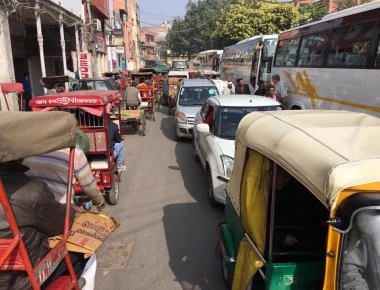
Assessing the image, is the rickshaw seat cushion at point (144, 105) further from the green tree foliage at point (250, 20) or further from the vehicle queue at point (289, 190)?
the green tree foliage at point (250, 20)

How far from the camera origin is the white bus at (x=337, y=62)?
794 cm

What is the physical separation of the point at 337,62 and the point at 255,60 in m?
9.14

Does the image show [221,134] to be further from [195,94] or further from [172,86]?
[172,86]

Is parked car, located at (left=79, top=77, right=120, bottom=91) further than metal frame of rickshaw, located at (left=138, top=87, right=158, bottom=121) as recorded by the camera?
No

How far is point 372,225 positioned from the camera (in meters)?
1.86

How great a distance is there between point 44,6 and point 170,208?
36.9 ft

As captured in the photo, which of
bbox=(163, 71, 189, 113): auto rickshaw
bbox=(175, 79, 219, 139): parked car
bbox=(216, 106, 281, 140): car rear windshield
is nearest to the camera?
bbox=(216, 106, 281, 140): car rear windshield

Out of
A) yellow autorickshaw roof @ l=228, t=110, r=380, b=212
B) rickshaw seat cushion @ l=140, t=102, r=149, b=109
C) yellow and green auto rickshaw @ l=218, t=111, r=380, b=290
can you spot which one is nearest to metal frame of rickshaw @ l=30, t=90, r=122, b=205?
yellow and green auto rickshaw @ l=218, t=111, r=380, b=290

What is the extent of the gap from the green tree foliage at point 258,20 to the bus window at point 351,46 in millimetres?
25219

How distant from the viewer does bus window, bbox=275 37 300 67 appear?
1248 centimetres

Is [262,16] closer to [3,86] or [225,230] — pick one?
[3,86]

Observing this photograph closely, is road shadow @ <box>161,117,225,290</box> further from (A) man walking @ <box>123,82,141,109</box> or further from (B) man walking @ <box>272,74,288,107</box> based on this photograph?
(A) man walking @ <box>123,82,141,109</box>

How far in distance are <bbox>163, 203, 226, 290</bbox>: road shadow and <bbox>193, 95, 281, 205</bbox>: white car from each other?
442 millimetres

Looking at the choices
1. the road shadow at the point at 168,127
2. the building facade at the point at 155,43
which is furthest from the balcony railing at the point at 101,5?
the building facade at the point at 155,43
